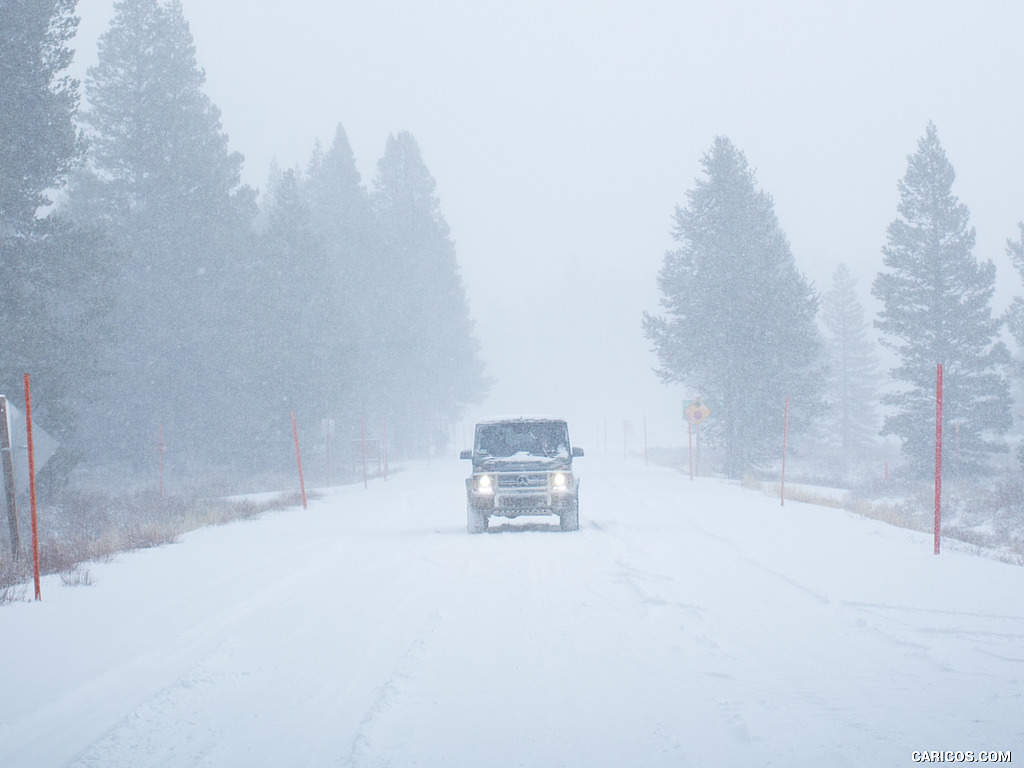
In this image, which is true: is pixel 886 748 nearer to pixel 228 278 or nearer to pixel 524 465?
pixel 524 465

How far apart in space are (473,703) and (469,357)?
55985mm

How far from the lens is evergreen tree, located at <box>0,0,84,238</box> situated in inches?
750

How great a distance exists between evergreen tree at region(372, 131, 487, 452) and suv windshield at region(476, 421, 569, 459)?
32.4 meters

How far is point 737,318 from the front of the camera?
31984 mm

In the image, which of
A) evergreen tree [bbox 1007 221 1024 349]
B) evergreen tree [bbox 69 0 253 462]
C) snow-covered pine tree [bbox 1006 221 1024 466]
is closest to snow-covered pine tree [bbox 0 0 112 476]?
evergreen tree [bbox 69 0 253 462]

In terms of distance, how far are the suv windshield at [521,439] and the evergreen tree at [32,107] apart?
12.6 metres

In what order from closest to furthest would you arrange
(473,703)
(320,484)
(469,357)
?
(473,703) → (320,484) → (469,357)

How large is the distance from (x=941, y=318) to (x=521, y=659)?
30660 millimetres

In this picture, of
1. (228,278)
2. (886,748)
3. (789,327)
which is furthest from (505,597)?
(228,278)

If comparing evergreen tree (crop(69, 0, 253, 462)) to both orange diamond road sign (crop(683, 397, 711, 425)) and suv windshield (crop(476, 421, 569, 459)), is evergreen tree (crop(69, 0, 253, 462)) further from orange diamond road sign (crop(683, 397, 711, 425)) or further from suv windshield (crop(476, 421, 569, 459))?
suv windshield (crop(476, 421, 569, 459))

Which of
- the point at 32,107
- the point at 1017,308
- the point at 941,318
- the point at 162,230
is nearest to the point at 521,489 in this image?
the point at 32,107

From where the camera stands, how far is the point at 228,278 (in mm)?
33562

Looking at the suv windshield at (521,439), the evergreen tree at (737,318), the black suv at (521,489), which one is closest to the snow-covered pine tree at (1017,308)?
the evergreen tree at (737,318)

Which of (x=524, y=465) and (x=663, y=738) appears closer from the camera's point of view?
(x=663, y=738)
